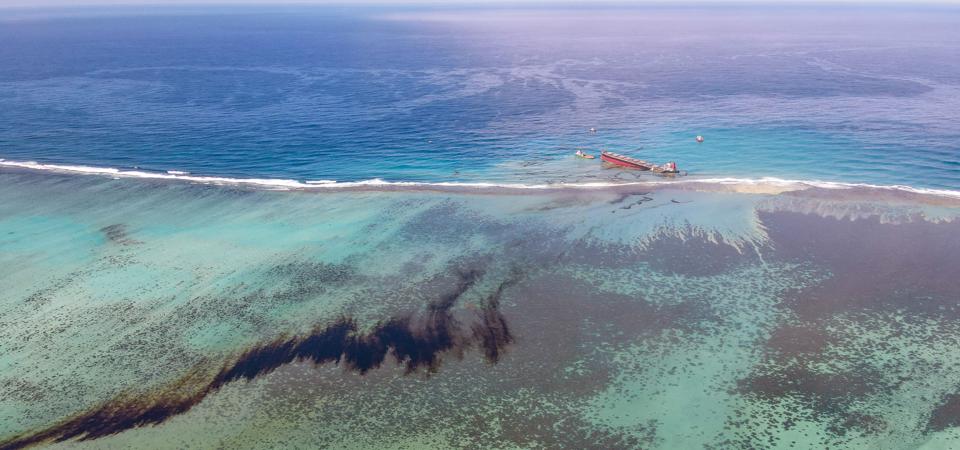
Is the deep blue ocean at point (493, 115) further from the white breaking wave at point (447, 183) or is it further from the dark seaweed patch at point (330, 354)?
the dark seaweed patch at point (330, 354)

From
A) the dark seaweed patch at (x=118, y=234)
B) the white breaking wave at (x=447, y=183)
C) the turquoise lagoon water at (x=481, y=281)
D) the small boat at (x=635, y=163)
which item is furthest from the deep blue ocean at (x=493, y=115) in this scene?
the dark seaweed patch at (x=118, y=234)

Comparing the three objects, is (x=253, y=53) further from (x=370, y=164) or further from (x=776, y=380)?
(x=776, y=380)

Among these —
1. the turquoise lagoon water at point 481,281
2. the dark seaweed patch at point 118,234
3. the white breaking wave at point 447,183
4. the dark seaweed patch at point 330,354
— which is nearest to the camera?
the dark seaweed patch at point 330,354

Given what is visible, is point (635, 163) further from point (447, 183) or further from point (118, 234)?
point (118, 234)

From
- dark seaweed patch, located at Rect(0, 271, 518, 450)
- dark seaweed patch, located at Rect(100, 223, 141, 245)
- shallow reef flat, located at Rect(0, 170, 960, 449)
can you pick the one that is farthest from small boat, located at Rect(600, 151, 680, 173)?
dark seaweed patch, located at Rect(100, 223, 141, 245)

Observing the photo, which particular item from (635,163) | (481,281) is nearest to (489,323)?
(481,281)

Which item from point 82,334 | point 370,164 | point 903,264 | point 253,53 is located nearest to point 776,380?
point 903,264

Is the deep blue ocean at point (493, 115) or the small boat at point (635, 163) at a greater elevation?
the deep blue ocean at point (493, 115)
